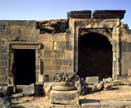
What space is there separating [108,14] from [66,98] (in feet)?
25.6

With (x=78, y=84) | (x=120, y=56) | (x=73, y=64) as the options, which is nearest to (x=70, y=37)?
(x=73, y=64)

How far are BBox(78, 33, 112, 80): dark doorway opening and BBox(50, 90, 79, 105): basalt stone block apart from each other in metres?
8.79

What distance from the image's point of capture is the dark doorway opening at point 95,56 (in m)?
20.6

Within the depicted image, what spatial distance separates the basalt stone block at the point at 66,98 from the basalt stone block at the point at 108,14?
7.42 meters

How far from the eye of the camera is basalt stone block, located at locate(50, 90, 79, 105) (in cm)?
1162

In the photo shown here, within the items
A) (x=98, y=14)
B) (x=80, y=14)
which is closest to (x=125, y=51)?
(x=98, y=14)

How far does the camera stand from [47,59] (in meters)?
18.2

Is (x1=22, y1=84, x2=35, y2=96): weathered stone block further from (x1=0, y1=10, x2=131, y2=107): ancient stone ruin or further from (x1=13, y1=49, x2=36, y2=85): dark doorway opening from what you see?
(x1=13, y1=49, x2=36, y2=85): dark doorway opening

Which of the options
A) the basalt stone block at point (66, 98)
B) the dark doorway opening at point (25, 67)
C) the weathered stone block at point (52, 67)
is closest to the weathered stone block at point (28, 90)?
the basalt stone block at point (66, 98)

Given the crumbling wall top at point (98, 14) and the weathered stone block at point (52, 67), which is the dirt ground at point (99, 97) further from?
the crumbling wall top at point (98, 14)

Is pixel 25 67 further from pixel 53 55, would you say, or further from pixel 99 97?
pixel 99 97

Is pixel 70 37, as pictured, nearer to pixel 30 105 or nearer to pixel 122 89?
pixel 122 89

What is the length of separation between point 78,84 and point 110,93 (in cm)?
132

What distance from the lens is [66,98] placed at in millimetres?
11688
